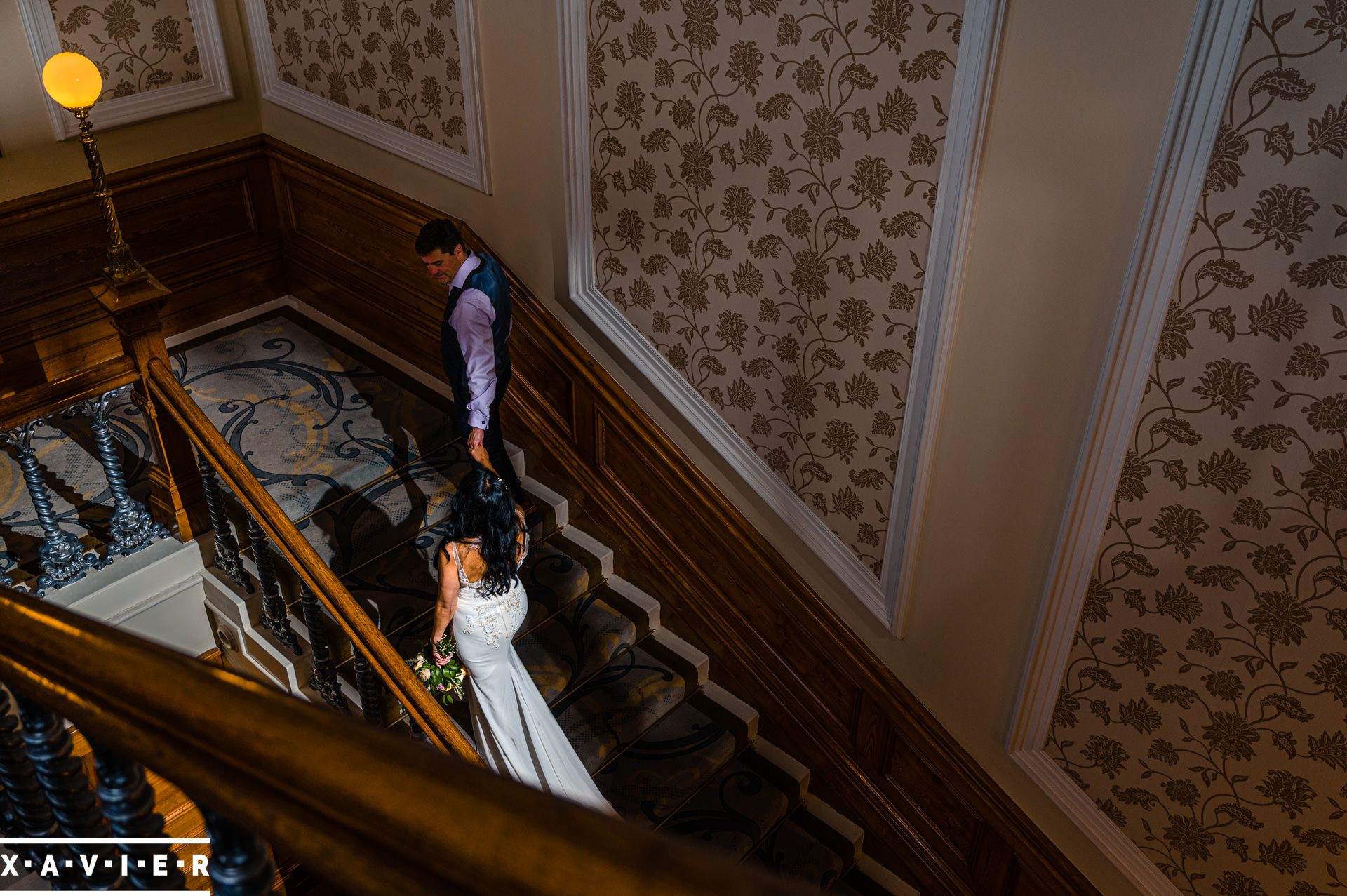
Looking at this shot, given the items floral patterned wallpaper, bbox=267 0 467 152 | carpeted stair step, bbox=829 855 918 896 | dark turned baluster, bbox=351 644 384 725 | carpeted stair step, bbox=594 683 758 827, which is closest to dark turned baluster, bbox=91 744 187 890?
dark turned baluster, bbox=351 644 384 725

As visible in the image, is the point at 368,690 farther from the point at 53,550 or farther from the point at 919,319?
the point at 919,319

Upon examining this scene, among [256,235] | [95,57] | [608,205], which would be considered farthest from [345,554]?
[95,57]

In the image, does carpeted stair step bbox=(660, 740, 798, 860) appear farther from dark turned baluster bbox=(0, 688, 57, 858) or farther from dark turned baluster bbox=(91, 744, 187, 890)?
dark turned baluster bbox=(91, 744, 187, 890)

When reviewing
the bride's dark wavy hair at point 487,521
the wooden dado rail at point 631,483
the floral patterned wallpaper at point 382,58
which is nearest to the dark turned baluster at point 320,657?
the bride's dark wavy hair at point 487,521

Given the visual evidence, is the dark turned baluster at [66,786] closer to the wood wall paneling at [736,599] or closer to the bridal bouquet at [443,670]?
the bridal bouquet at [443,670]

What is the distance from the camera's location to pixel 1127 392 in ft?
9.19

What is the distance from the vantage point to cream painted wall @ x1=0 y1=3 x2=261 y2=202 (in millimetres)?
4641

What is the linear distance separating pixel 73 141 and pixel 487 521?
3.05 metres

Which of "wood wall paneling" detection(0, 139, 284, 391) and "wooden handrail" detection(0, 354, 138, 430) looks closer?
"wooden handrail" detection(0, 354, 138, 430)

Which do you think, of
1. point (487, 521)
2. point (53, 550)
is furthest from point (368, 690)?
point (53, 550)

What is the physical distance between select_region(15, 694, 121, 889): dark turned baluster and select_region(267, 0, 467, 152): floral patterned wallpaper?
3664mm

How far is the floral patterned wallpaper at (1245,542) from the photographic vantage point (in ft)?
7.72

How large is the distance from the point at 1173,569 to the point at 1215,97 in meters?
1.28

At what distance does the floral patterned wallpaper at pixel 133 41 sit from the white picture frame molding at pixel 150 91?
3cm
